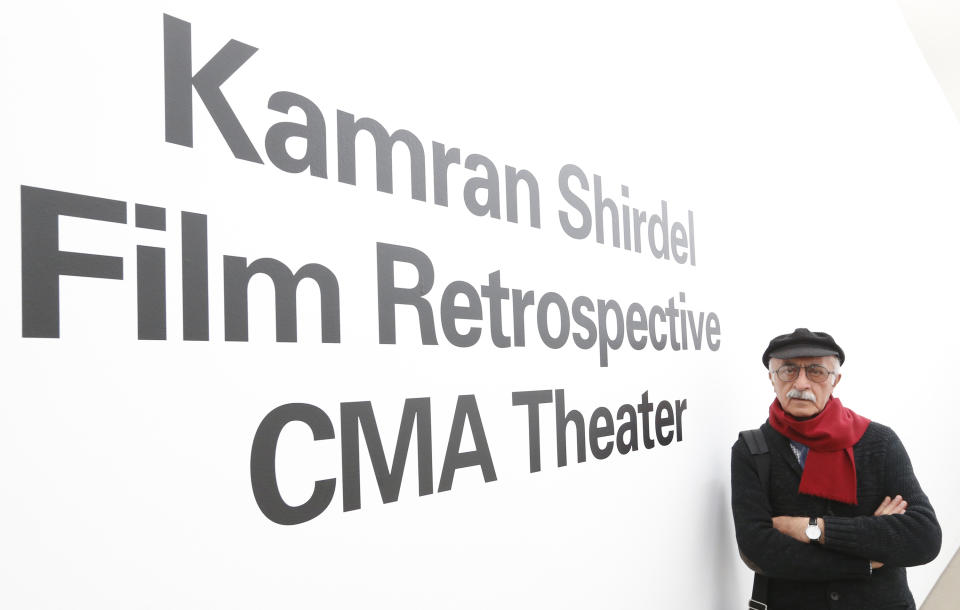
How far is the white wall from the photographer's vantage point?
0.82 metres

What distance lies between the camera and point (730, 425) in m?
2.46

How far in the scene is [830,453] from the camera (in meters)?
2.12

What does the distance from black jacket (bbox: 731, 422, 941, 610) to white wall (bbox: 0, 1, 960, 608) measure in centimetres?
18

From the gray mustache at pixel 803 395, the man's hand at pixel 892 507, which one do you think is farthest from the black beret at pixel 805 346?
the man's hand at pixel 892 507

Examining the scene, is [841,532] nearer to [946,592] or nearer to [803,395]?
[803,395]

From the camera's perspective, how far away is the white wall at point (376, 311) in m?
0.82

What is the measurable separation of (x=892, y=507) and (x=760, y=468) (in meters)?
0.37

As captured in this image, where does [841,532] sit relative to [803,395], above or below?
below

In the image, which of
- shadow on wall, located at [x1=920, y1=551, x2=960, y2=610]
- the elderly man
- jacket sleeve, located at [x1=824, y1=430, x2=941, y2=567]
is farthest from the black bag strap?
shadow on wall, located at [x1=920, y1=551, x2=960, y2=610]

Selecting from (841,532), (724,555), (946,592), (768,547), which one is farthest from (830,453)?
(946,592)

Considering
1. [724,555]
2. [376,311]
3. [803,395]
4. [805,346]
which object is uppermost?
[376,311]

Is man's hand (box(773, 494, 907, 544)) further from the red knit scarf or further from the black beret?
the black beret

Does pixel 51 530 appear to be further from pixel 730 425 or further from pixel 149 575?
pixel 730 425

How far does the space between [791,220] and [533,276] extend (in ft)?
6.29
